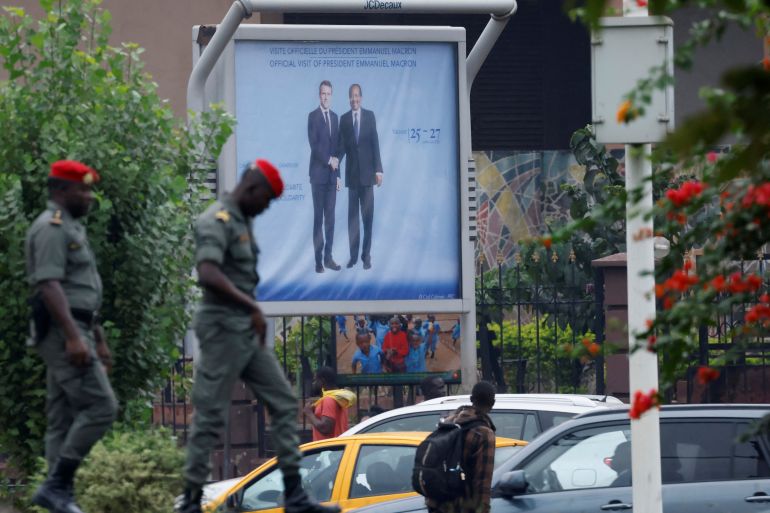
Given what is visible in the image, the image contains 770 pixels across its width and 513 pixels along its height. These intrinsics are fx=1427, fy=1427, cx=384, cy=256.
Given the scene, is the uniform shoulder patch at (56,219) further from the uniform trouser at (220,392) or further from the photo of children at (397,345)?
the photo of children at (397,345)


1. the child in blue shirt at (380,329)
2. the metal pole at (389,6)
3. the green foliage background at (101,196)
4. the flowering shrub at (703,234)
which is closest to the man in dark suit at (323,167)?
the metal pole at (389,6)

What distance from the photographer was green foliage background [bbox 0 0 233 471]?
8.00 m

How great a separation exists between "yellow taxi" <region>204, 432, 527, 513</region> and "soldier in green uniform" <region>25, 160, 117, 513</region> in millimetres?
4035

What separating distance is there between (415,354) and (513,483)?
22.0 ft

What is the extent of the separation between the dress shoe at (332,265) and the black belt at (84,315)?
732 centimetres

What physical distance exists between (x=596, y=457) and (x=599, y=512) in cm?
49

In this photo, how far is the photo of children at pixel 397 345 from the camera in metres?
15.7

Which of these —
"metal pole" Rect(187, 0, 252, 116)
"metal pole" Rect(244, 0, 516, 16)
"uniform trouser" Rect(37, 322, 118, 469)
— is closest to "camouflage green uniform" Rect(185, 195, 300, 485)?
"uniform trouser" Rect(37, 322, 118, 469)

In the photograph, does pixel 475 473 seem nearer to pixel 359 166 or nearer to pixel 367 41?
pixel 359 166

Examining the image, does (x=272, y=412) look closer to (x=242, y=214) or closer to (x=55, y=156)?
(x=242, y=214)

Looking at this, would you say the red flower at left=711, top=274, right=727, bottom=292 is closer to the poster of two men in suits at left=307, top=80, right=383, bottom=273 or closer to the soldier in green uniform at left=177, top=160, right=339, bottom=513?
the soldier in green uniform at left=177, top=160, right=339, bottom=513

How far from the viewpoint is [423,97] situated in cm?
1372

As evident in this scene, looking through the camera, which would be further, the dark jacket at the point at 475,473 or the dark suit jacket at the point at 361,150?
the dark suit jacket at the point at 361,150

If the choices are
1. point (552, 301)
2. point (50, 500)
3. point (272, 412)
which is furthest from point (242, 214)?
point (552, 301)
